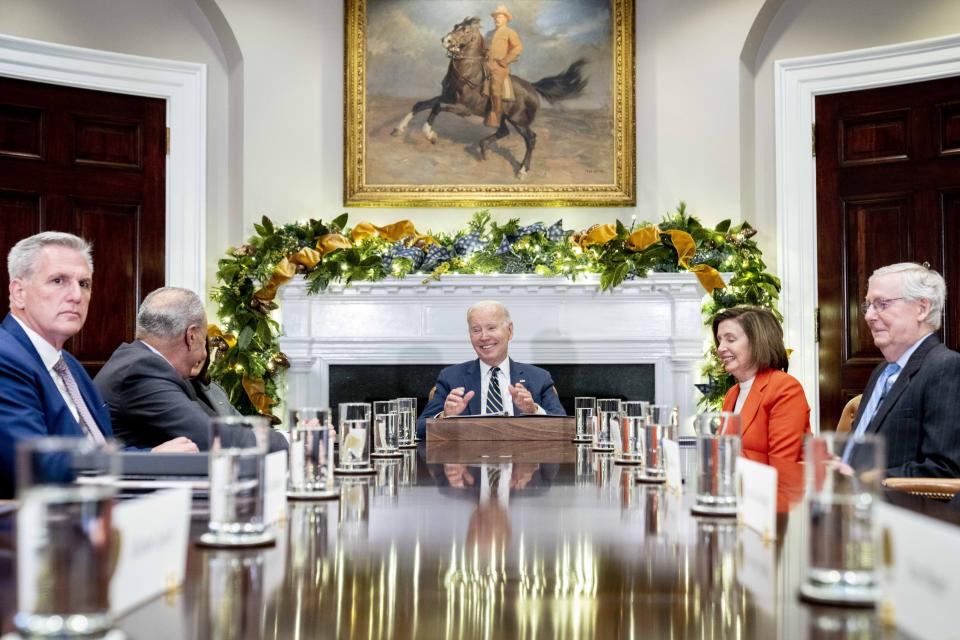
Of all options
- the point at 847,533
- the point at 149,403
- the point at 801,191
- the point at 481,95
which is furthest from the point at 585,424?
the point at 481,95

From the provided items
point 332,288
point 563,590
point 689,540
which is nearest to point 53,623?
point 563,590

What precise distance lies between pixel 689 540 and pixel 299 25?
17.5ft

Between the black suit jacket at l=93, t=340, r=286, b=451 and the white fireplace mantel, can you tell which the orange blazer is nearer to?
the black suit jacket at l=93, t=340, r=286, b=451

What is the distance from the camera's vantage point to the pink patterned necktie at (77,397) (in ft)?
8.38

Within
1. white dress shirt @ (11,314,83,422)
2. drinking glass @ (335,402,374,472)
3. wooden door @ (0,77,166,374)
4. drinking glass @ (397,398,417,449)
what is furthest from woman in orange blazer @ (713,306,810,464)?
wooden door @ (0,77,166,374)

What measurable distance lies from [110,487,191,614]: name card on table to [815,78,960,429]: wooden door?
5.16 meters

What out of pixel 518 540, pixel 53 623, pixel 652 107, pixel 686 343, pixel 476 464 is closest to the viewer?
pixel 53 623

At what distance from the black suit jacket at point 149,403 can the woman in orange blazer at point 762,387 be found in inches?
65.4

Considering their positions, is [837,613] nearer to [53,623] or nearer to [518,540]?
[518,540]

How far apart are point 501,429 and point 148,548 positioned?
2.36 metres

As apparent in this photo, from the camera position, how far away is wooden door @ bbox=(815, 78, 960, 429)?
18.1 ft

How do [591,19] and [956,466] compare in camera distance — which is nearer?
[956,466]


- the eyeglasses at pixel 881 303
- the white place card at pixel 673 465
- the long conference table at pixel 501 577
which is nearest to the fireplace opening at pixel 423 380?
the eyeglasses at pixel 881 303

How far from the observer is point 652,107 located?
616 centimetres
